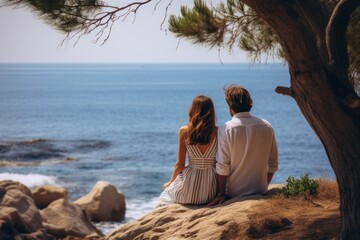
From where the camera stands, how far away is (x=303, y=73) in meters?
6.23

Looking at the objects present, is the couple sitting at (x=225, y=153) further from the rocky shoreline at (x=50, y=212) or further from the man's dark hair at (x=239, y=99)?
the rocky shoreline at (x=50, y=212)

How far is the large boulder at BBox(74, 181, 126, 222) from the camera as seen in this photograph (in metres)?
18.8

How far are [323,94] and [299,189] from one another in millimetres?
1805

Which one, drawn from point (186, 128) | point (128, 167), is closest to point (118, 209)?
point (186, 128)

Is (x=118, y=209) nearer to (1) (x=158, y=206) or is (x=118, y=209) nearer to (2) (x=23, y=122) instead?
(1) (x=158, y=206)

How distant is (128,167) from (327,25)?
3026 centimetres

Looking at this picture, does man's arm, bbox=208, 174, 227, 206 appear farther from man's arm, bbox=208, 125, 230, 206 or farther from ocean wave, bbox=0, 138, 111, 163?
ocean wave, bbox=0, 138, 111, 163

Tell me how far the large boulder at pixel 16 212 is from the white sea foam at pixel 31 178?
1392 cm

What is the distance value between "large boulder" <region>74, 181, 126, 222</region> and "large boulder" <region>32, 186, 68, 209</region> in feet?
3.27

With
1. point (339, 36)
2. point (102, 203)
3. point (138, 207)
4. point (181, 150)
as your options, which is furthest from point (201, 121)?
point (138, 207)

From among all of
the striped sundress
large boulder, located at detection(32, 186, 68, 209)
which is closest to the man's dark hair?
the striped sundress

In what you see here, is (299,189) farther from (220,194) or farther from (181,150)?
(181,150)

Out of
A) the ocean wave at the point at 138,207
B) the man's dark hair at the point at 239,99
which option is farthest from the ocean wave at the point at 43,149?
the man's dark hair at the point at 239,99

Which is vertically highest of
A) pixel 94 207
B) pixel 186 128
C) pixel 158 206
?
pixel 186 128
